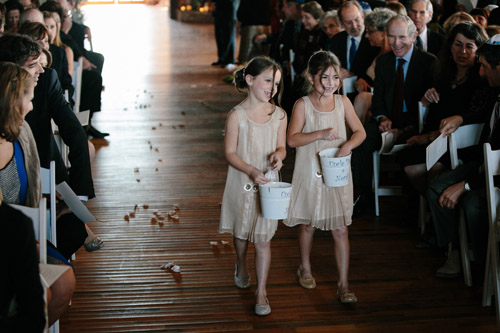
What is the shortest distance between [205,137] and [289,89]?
3.52ft

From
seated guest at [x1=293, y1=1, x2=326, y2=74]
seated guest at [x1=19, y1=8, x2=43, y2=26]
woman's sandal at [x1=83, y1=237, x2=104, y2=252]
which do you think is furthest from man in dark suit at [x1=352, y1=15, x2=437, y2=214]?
seated guest at [x1=19, y1=8, x2=43, y2=26]

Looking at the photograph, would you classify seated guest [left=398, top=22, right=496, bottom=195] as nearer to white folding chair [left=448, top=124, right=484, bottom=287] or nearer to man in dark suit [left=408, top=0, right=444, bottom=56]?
white folding chair [left=448, top=124, right=484, bottom=287]

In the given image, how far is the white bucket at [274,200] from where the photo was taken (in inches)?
121

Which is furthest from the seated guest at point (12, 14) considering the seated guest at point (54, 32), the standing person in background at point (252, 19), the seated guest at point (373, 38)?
the standing person in background at point (252, 19)

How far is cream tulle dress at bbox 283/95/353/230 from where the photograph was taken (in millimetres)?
3529

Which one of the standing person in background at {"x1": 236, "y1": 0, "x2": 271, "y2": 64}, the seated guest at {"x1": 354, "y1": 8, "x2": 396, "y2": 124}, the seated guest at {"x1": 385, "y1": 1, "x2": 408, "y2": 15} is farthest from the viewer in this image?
the standing person in background at {"x1": 236, "y1": 0, "x2": 271, "y2": 64}

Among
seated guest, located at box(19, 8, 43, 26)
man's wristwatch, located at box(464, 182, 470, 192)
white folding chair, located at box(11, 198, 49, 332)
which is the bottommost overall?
man's wristwatch, located at box(464, 182, 470, 192)

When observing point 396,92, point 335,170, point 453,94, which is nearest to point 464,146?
point 453,94

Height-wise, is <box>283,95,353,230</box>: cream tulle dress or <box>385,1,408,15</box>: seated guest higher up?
<box>385,1,408,15</box>: seated guest

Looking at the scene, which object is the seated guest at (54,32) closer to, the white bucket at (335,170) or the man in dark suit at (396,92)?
the man in dark suit at (396,92)

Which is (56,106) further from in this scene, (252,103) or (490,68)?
(490,68)

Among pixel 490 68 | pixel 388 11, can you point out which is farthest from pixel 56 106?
pixel 388 11

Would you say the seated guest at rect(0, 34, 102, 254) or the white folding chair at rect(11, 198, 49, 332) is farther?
the seated guest at rect(0, 34, 102, 254)

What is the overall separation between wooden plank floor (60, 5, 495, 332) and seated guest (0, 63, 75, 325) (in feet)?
2.35
